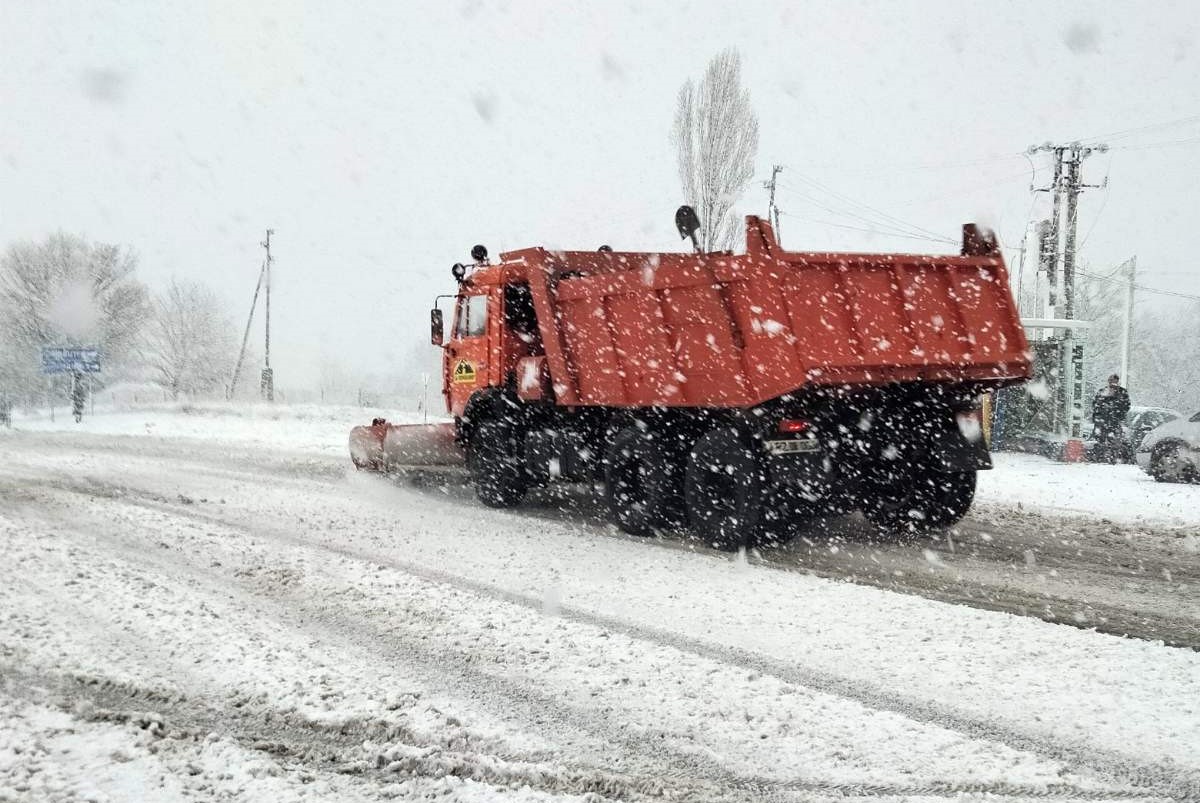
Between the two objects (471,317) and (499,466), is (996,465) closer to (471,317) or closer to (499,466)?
(499,466)

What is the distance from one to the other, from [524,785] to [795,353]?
14.7ft

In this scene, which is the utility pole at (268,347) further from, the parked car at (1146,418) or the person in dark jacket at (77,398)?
the parked car at (1146,418)

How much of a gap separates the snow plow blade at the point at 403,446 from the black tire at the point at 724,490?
3554 millimetres

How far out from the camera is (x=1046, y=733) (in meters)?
3.59

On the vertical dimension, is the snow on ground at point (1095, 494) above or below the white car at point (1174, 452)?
below

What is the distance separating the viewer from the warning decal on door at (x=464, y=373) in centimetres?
1062

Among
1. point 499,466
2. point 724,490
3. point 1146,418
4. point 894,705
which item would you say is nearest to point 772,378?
point 724,490

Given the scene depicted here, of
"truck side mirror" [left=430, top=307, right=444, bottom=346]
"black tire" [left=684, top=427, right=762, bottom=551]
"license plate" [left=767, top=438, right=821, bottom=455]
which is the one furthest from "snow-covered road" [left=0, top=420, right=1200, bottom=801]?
"truck side mirror" [left=430, top=307, right=444, bottom=346]

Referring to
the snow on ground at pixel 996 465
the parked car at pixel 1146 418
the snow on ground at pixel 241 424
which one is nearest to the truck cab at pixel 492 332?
the snow on ground at pixel 996 465

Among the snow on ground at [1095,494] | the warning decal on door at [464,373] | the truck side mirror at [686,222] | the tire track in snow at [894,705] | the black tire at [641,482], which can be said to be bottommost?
the tire track in snow at [894,705]

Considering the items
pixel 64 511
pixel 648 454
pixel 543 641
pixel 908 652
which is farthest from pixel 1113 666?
pixel 64 511

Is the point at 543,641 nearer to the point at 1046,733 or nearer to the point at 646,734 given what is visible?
the point at 646,734

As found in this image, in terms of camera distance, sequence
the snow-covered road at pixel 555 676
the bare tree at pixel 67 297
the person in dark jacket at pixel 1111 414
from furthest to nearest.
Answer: the bare tree at pixel 67 297 → the person in dark jacket at pixel 1111 414 → the snow-covered road at pixel 555 676

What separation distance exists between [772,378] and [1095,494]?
6.84 metres
